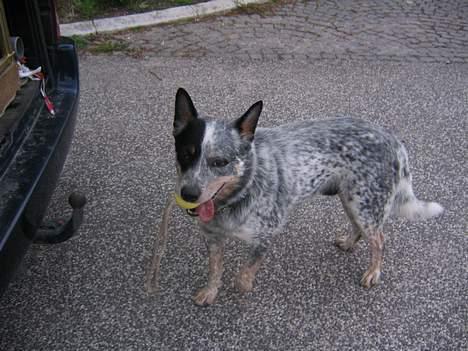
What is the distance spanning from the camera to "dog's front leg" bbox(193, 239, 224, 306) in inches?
119

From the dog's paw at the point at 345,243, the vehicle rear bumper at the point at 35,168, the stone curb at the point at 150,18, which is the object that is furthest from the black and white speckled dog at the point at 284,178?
the stone curb at the point at 150,18

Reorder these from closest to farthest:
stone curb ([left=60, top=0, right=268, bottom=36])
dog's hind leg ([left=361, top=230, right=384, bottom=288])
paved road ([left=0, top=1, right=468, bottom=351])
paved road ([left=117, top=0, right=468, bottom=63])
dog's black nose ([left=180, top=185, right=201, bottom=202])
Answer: dog's black nose ([left=180, top=185, right=201, bottom=202]) → paved road ([left=0, top=1, right=468, bottom=351]) → dog's hind leg ([left=361, top=230, right=384, bottom=288]) → paved road ([left=117, top=0, right=468, bottom=63]) → stone curb ([left=60, top=0, right=268, bottom=36])

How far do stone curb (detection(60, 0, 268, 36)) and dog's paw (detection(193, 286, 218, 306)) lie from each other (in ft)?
15.1

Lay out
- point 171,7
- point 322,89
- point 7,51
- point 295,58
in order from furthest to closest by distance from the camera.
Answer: point 171,7
point 295,58
point 322,89
point 7,51

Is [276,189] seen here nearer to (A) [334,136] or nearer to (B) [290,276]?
(A) [334,136]

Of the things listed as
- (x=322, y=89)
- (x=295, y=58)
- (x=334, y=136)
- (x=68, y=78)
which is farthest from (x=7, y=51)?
(x=295, y=58)

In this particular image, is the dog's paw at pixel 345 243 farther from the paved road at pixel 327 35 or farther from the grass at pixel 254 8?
the grass at pixel 254 8

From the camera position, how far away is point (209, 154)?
2477 millimetres

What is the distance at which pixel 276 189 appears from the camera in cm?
290

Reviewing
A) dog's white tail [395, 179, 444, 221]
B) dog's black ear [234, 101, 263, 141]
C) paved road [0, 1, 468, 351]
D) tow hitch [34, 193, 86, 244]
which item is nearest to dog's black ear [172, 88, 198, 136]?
dog's black ear [234, 101, 263, 141]

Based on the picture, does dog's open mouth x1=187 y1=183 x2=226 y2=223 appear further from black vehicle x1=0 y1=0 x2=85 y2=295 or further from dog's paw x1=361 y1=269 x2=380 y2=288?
dog's paw x1=361 y1=269 x2=380 y2=288

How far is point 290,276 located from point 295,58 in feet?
11.9

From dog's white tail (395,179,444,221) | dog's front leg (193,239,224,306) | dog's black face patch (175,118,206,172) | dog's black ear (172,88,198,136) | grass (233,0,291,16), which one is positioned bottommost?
dog's front leg (193,239,224,306)

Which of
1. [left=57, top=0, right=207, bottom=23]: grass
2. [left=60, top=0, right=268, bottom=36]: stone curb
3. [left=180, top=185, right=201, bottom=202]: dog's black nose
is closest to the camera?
[left=180, top=185, right=201, bottom=202]: dog's black nose
